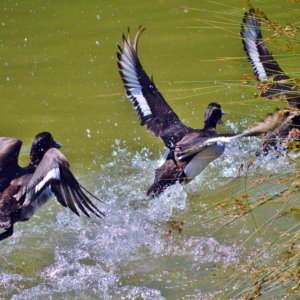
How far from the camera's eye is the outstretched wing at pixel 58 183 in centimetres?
335

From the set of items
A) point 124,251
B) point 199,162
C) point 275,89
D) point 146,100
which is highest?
point 275,89

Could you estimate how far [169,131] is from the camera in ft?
15.5

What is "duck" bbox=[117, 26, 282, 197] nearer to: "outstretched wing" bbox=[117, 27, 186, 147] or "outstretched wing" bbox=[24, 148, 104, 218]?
"outstretched wing" bbox=[117, 27, 186, 147]

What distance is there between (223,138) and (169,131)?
1501 millimetres

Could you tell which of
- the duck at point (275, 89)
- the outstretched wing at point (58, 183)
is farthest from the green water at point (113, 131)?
the outstretched wing at point (58, 183)

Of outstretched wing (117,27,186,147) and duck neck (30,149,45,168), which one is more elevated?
outstretched wing (117,27,186,147)

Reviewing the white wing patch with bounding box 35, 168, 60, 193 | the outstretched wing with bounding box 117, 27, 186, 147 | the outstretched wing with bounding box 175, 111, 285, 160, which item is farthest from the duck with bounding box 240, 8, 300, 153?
the white wing patch with bounding box 35, 168, 60, 193

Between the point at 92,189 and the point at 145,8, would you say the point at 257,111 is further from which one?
the point at 145,8

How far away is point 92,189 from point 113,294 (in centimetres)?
180

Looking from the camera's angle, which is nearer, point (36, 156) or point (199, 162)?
point (36, 156)

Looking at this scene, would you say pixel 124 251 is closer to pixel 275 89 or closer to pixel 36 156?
pixel 36 156

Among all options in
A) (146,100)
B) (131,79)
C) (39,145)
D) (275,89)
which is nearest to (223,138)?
(275,89)

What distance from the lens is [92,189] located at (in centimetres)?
467

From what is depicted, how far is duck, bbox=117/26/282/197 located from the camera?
439 cm
